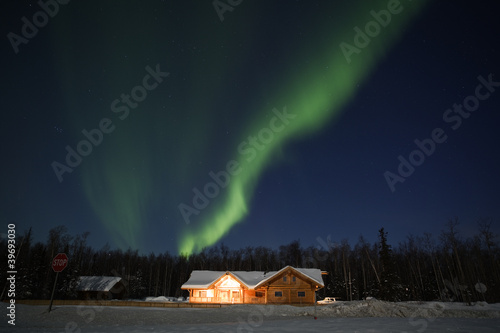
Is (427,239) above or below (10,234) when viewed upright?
above

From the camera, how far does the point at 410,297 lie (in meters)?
63.4

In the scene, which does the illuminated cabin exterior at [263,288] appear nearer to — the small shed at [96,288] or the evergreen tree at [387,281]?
the evergreen tree at [387,281]

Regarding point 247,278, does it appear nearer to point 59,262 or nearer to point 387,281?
point 387,281

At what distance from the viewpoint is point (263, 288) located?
45250 mm

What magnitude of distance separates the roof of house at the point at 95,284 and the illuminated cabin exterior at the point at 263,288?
56.1 feet

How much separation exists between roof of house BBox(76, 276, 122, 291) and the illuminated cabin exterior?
1711 centimetres

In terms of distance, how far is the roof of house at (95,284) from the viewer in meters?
52.9

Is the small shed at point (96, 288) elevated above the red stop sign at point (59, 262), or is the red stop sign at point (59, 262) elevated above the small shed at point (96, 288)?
the red stop sign at point (59, 262)

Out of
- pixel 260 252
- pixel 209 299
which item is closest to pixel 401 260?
pixel 260 252

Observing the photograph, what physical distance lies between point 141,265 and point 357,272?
2474 inches

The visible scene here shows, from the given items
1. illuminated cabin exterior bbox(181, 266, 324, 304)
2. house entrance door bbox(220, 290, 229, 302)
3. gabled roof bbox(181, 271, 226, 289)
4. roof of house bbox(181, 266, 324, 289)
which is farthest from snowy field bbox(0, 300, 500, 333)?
gabled roof bbox(181, 271, 226, 289)

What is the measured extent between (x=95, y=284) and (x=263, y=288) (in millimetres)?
32638

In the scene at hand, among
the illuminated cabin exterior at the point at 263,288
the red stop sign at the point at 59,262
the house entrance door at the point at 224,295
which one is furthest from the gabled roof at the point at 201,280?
the red stop sign at the point at 59,262

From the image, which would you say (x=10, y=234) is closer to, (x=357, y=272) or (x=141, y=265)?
(x=357, y=272)
